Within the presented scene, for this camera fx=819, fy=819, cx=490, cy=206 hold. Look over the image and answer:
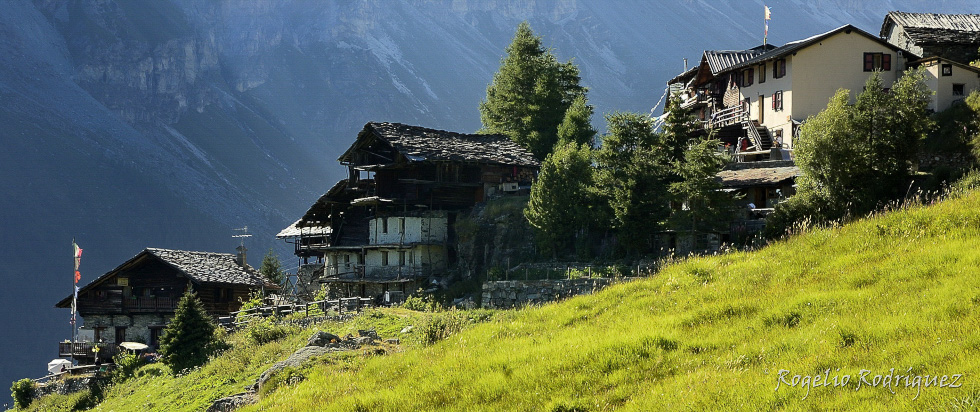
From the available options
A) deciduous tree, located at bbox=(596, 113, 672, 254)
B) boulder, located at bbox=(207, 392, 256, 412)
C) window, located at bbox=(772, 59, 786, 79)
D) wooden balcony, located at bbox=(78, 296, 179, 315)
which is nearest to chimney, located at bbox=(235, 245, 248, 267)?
wooden balcony, located at bbox=(78, 296, 179, 315)

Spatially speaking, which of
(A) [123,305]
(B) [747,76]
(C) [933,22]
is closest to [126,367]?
(A) [123,305]

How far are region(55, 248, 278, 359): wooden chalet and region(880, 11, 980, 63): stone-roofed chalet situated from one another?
166 feet

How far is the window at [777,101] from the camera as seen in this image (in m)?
50.8

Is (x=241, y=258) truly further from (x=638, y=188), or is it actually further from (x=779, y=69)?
(x=779, y=69)

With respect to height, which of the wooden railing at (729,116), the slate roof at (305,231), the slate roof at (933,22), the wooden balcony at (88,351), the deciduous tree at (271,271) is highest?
the slate roof at (933,22)

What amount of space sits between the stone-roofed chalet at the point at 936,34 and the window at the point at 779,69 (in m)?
10.9

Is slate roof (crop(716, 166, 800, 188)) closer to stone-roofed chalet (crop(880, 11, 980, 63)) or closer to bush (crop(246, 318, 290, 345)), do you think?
stone-roofed chalet (crop(880, 11, 980, 63))

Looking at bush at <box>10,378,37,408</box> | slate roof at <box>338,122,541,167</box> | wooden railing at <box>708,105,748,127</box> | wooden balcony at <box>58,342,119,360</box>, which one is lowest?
bush at <box>10,378,37,408</box>

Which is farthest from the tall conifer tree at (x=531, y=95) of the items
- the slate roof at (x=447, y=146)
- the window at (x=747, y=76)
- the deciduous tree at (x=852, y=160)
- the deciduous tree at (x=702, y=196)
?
the deciduous tree at (x=852, y=160)

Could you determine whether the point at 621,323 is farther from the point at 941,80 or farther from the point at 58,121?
the point at 58,121

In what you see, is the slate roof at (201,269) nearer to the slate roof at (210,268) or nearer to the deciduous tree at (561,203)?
the slate roof at (210,268)

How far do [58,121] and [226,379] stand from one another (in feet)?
650

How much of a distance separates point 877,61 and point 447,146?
2733cm

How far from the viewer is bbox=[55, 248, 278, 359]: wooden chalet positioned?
2371 inches
